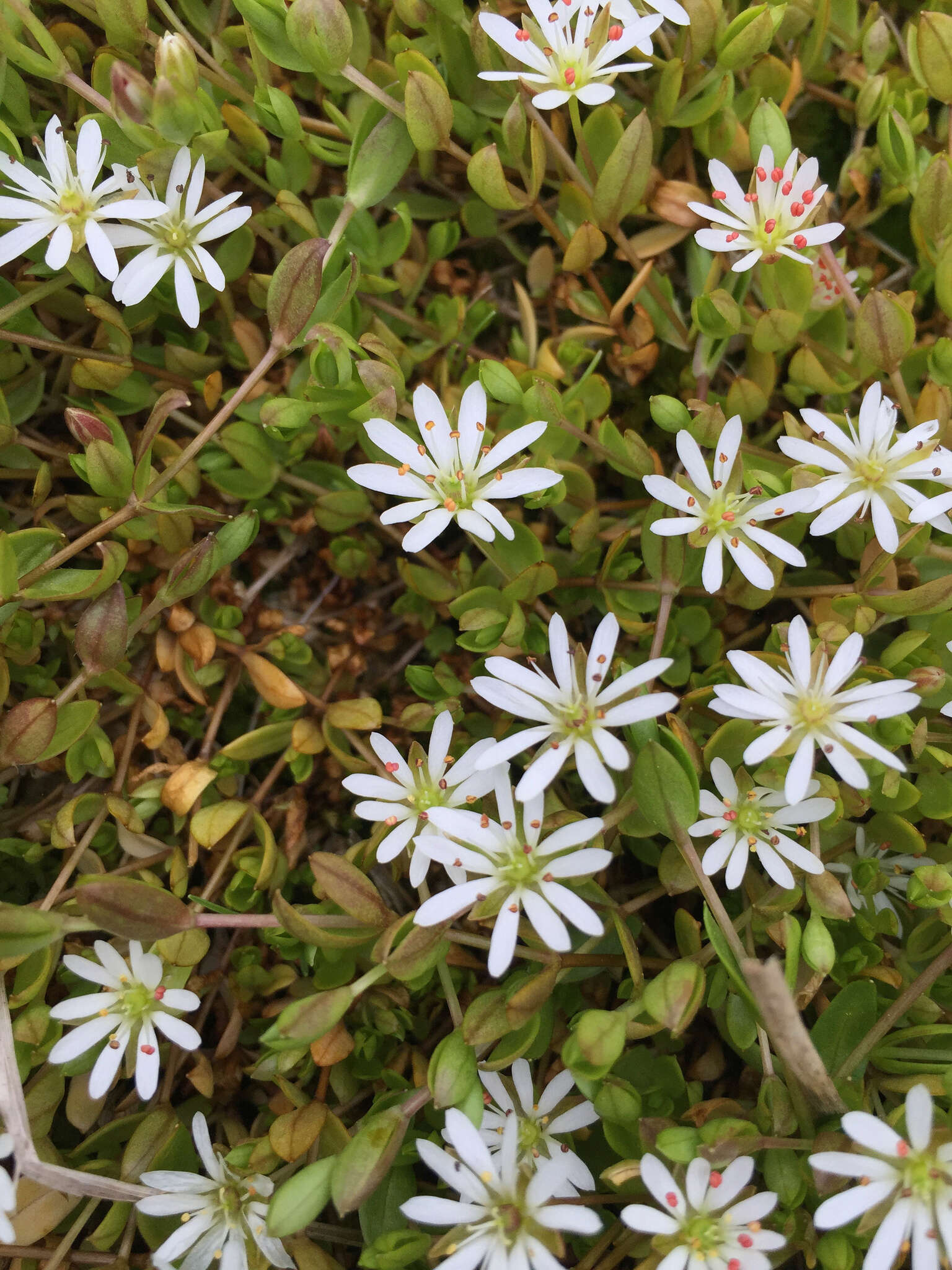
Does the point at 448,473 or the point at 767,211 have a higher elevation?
the point at 767,211

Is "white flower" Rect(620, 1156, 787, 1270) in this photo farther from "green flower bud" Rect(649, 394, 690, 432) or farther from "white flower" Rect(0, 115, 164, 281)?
"white flower" Rect(0, 115, 164, 281)

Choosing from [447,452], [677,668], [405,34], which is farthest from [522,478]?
[405,34]

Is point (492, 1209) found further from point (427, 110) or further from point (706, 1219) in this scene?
point (427, 110)

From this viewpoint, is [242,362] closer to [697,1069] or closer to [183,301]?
[183,301]

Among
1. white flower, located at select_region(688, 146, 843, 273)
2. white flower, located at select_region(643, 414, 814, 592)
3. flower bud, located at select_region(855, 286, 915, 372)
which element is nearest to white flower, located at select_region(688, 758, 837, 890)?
white flower, located at select_region(643, 414, 814, 592)

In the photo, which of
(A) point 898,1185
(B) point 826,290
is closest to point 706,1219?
(A) point 898,1185

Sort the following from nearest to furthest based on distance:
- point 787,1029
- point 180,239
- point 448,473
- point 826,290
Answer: point 787,1029
point 448,473
point 180,239
point 826,290

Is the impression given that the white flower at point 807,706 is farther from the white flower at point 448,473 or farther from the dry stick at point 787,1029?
the white flower at point 448,473
